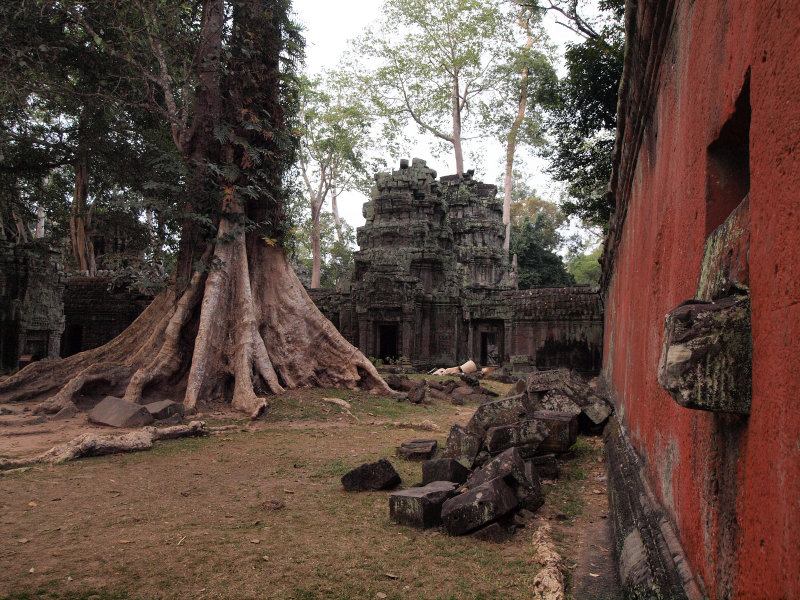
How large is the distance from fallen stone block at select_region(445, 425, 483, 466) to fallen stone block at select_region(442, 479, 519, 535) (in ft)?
4.50

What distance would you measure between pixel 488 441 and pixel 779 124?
3880 millimetres

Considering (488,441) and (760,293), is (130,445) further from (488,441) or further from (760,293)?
(760,293)

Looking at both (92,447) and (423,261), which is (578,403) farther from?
(423,261)

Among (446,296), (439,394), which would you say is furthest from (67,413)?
(446,296)

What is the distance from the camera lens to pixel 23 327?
1345cm

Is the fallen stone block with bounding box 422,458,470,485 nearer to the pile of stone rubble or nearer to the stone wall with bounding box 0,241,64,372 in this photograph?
the pile of stone rubble

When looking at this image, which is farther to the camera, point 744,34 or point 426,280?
point 426,280

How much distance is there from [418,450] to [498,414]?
0.98m

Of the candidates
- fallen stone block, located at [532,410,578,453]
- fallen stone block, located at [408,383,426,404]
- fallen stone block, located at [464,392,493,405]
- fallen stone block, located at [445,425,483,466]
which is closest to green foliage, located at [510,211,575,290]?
fallen stone block, located at [464,392,493,405]

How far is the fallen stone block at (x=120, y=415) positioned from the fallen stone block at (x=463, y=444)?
413 cm

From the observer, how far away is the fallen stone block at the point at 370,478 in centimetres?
436

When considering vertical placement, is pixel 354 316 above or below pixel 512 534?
above

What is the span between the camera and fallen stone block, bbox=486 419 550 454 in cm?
453

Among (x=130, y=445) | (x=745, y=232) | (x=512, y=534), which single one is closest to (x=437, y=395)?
(x=130, y=445)
